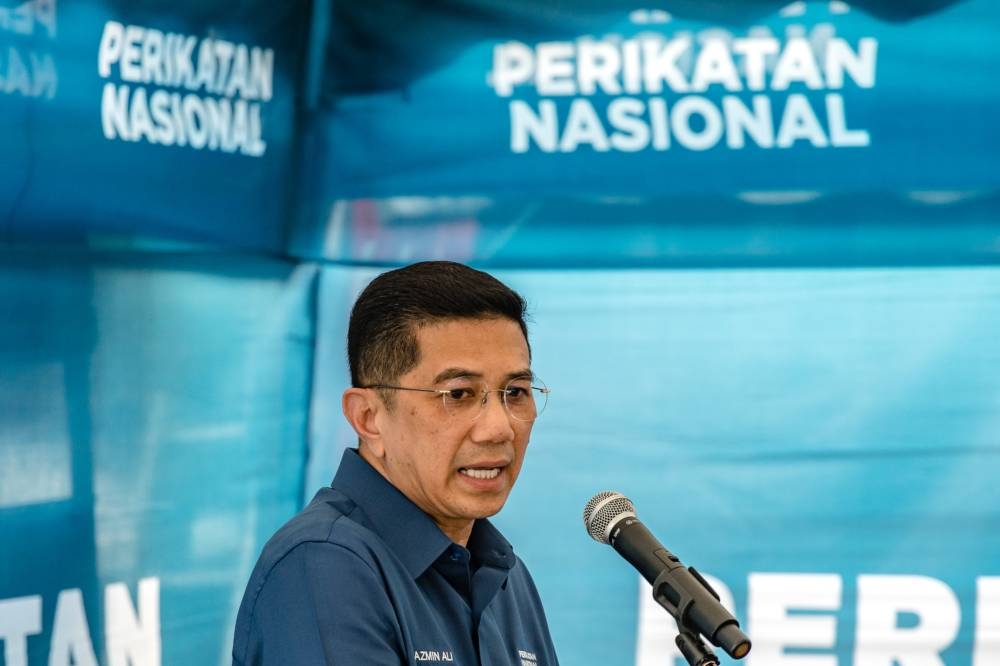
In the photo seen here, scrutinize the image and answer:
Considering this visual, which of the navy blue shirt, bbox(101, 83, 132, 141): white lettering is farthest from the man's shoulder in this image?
bbox(101, 83, 132, 141): white lettering

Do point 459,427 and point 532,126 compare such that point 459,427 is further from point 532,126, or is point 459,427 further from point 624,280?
point 532,126

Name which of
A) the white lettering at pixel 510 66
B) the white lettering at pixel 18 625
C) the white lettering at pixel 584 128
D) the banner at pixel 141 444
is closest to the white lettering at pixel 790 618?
the white lettering at pixel 584 128

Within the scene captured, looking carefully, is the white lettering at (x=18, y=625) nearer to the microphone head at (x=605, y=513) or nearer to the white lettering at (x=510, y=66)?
the microphone head at (x=605, y=513)

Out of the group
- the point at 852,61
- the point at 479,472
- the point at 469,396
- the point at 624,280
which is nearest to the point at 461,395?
the point at 469,396

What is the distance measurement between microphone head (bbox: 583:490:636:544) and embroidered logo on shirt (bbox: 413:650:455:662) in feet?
0.87

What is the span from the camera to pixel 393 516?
2.02 m

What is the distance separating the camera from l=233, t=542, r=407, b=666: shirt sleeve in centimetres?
175

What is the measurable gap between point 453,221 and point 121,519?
125 centimetres

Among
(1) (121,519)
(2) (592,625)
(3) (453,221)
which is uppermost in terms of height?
(3) (453,221)

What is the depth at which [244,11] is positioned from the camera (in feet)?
12.5

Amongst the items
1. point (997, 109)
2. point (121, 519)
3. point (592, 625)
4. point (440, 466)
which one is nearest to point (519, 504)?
point (592, 625)

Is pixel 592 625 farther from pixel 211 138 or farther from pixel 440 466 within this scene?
pixel 440 466

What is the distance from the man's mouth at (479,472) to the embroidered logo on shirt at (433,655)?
257 mm

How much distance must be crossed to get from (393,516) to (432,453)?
110 millimetres
